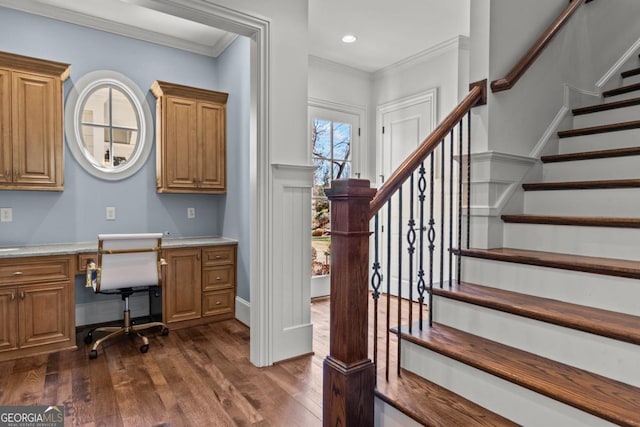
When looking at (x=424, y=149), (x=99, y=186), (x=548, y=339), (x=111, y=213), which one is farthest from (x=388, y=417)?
(x=99, y=186)

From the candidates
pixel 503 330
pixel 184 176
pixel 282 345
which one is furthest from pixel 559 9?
pixel 184 176

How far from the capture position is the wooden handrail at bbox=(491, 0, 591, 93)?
2.11m

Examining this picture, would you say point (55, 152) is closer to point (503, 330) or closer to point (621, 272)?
point (503, 330)

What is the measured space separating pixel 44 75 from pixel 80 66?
1.51ft

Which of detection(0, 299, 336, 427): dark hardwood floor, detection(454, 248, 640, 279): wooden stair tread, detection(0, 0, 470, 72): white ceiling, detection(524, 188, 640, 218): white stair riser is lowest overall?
detection(0, 299, 336, 427): dark hardwood floor

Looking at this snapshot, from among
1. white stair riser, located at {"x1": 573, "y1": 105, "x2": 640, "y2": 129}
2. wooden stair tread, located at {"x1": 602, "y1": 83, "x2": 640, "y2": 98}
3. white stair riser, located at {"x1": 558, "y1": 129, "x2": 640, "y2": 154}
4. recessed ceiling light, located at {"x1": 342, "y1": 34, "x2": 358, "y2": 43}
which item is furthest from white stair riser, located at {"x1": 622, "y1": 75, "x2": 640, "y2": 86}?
recessed ceiling light, located at {"x1": 342, "y1": 34, "x2": 358, "y2": 43}

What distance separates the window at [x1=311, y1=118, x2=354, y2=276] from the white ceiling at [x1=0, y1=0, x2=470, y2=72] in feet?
2.75

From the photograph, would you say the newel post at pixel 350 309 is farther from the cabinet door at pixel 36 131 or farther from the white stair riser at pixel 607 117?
the cabinet door at pixel 36 131

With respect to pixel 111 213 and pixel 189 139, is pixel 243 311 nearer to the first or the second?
pixel 111 213

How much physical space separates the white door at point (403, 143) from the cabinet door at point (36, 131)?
329cm

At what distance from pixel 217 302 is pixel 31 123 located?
219 cm

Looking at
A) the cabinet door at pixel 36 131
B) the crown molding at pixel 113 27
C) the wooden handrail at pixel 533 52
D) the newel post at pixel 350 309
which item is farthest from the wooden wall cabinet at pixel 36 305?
the wooden handrail at pixel 533 52

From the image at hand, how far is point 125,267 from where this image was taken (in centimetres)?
294

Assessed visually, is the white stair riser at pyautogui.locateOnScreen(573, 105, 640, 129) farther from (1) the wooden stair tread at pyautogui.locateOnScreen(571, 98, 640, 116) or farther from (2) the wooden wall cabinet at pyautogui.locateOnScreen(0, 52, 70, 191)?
(2) the wooden wall cabinet at pyautogui.locateOnScreen(0, 52, 70, 191)
